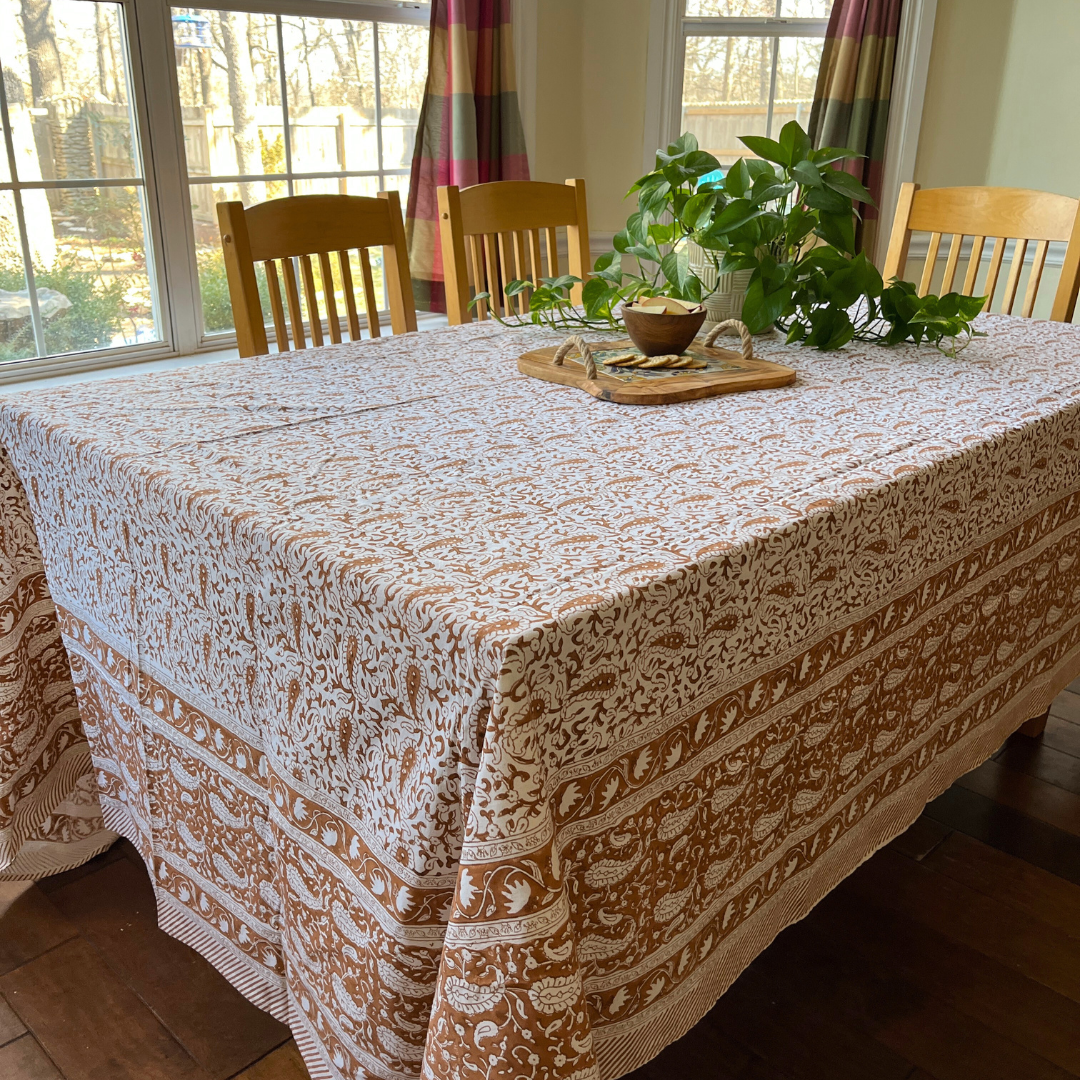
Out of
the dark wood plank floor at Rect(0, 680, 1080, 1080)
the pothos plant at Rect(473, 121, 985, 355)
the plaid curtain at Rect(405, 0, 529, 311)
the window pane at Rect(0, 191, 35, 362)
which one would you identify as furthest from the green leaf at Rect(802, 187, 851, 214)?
the window pane at Rect(0, 191, 35, 362)

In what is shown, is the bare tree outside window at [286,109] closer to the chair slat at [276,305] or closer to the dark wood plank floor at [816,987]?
the chair slat at [276,305]

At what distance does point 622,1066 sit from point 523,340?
3.66ft

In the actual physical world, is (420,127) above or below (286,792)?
above

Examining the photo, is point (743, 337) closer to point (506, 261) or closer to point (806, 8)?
point (506, 261)

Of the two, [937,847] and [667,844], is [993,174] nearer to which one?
[937,847]

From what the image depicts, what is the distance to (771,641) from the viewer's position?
873mm

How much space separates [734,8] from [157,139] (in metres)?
1.94

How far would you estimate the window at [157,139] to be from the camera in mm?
2197

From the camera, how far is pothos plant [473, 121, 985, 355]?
1496mm

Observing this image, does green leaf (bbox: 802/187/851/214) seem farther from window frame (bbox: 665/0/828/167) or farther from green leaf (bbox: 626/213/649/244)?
window frame (bbox: 665/0/828/167)

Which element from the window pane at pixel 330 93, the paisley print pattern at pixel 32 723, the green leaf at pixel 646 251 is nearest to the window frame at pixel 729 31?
the window pane at pixel 330 93

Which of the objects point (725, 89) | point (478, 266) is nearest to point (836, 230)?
point (478, 266)

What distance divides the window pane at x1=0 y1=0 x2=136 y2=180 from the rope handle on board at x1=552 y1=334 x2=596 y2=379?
1477 mm

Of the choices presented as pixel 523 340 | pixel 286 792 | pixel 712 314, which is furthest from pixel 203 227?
pixel 286 792
